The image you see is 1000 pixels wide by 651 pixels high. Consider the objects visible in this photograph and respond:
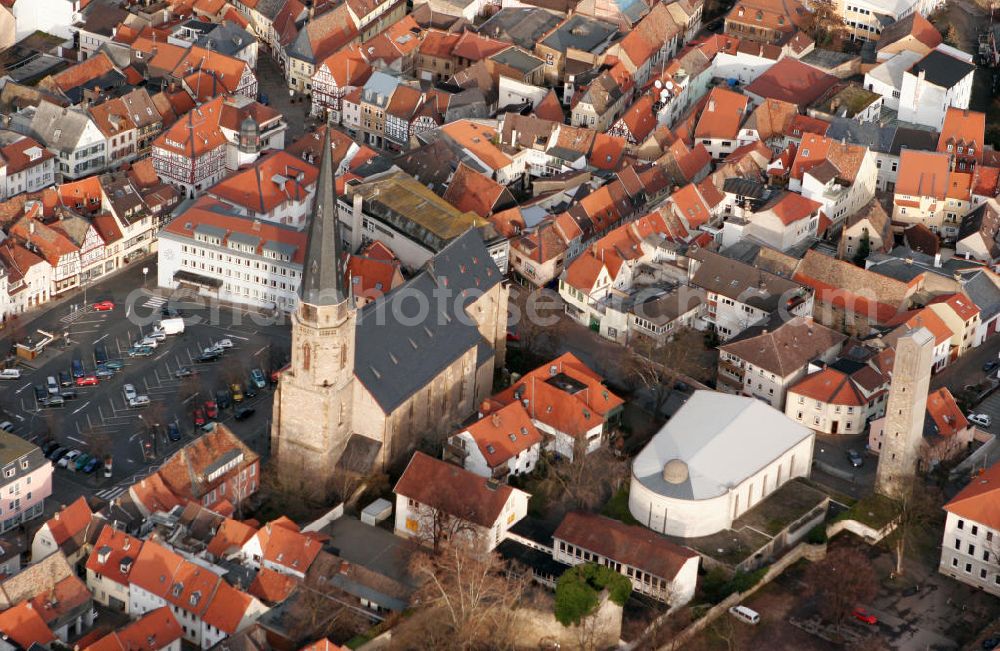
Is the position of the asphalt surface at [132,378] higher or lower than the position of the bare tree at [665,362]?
lower

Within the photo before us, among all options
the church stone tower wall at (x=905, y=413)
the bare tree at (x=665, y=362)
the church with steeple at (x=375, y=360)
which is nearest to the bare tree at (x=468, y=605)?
the church with steeple at (x=375, y=360)

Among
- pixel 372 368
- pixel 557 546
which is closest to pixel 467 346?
pixel 372 368

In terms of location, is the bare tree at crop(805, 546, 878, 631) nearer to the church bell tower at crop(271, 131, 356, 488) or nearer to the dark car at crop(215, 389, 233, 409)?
the church bell tower at crop(271, 131, 356, 488)

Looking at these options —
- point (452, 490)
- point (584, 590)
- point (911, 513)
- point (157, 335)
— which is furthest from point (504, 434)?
point (157, 335)

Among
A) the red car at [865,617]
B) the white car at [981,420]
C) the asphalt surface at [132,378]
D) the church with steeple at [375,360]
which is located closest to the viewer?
the red car at [865,617]

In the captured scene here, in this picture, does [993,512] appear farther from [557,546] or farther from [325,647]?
[325,647]

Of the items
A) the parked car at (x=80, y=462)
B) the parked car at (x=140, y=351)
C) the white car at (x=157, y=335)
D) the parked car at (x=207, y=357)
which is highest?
the parked car at (x=207, y=357)

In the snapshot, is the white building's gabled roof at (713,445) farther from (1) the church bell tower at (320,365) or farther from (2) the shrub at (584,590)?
(1) the church bell tower at (320,365)
